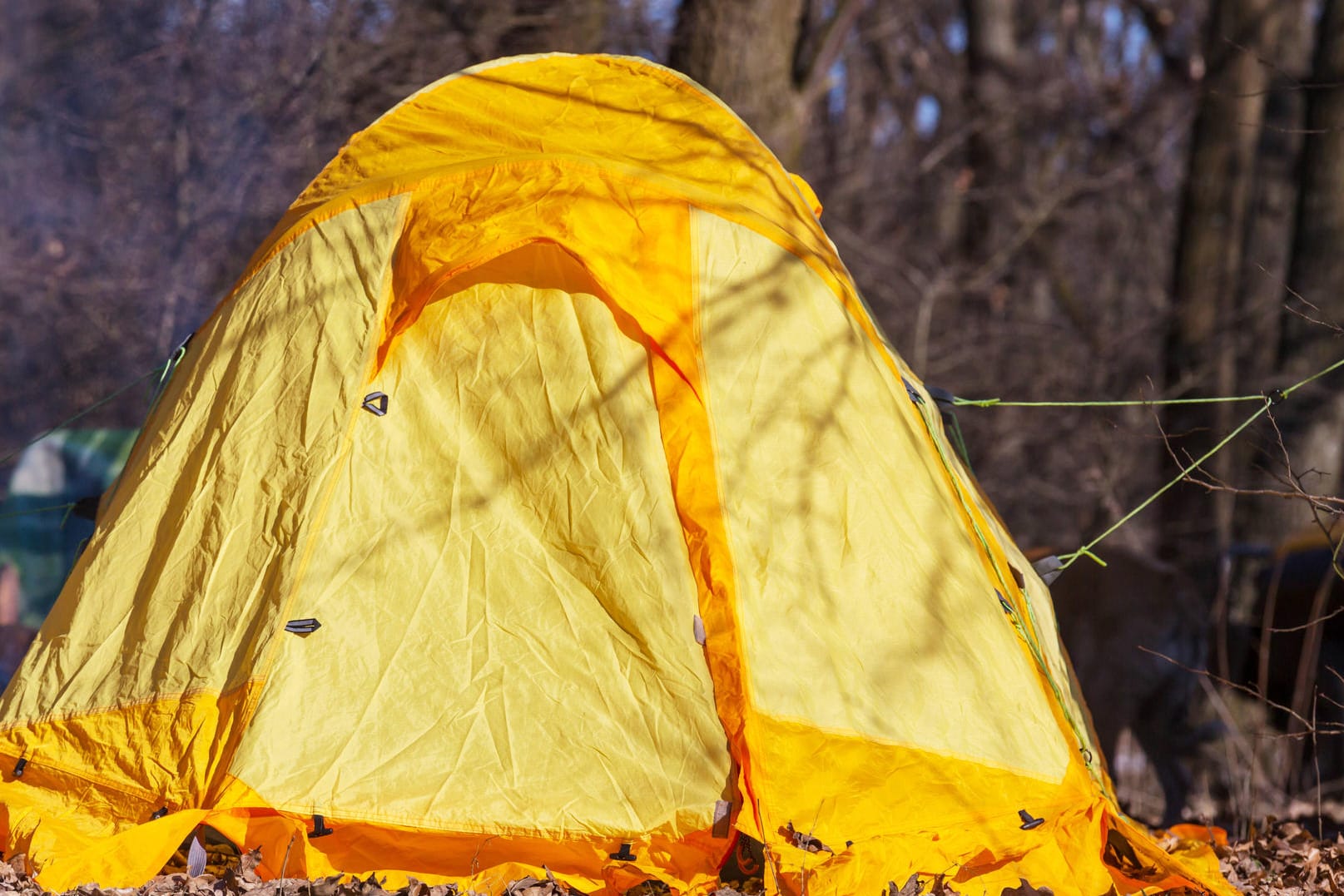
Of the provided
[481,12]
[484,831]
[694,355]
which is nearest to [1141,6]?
[481,12]

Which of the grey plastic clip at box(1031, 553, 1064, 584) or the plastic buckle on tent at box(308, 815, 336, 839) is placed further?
the grey plastic clip at box(1031, 553, 1064, 584)

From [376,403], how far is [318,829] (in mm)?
1210

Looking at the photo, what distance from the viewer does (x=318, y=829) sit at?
3.27 m

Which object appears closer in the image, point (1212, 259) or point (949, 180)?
point (1212, 259)

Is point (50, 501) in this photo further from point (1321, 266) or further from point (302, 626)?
point (1321, 266)

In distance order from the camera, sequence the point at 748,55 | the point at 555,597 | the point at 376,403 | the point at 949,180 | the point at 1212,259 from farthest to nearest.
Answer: the point at 949,180 < the point at 1212,259 < the point at 748,55 < the point at 376,403 < the point at 555,597

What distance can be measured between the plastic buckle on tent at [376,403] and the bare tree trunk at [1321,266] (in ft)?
14.6

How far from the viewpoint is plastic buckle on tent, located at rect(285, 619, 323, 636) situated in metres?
3.45

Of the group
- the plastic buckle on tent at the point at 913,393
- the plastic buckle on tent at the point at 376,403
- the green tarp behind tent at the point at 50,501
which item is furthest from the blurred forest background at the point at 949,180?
the green tarp behind tent at the point at 50,501

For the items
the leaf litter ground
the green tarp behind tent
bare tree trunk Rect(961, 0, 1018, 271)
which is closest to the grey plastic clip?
the leaf litter ground

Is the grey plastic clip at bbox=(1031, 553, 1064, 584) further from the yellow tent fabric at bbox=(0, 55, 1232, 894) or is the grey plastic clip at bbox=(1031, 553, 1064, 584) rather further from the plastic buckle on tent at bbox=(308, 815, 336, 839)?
the plastic buckle on tent at bbox=(308, 815, 336, 839)

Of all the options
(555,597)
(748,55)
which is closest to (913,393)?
(555,597)

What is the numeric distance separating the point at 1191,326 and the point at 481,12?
5760 mm

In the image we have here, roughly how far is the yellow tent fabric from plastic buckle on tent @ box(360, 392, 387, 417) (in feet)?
0.03
